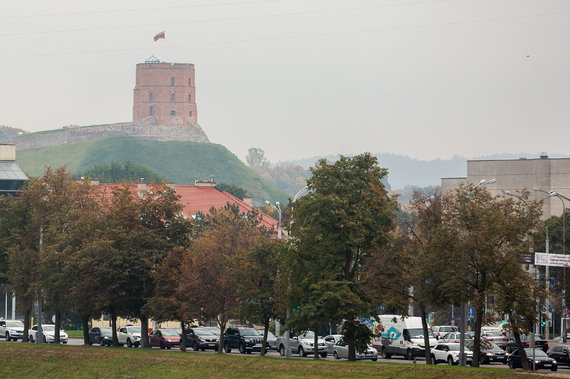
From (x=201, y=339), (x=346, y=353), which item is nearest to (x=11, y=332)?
(x=201, y=339)

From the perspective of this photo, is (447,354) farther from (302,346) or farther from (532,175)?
(532,175)

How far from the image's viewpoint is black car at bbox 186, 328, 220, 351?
6269 cm

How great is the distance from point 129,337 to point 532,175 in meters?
61.3

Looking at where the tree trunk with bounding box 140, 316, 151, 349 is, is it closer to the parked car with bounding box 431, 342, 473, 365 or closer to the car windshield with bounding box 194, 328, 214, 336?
the car windshield with bounding box 194, 328, 214, 336

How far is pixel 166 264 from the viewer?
185 feet

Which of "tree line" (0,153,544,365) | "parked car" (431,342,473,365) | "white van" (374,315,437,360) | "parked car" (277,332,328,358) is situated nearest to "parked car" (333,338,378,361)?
"parked car" (277,332,328,358)

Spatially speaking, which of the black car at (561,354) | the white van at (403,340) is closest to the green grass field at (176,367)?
the white van at (403,340)

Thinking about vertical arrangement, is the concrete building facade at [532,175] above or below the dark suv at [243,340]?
above

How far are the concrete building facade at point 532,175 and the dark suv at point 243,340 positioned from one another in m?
53.7

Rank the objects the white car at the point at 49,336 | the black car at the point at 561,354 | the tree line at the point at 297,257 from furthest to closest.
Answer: the white car at the point at 49,336
the black car at the point at 561,354
the tree line at the point at 297,257

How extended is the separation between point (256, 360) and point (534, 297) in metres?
13.7

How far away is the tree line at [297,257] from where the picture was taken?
43.6 metres

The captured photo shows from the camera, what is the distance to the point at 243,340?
201 ft

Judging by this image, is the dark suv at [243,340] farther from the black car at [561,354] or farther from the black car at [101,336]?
the black car at [561,354]
